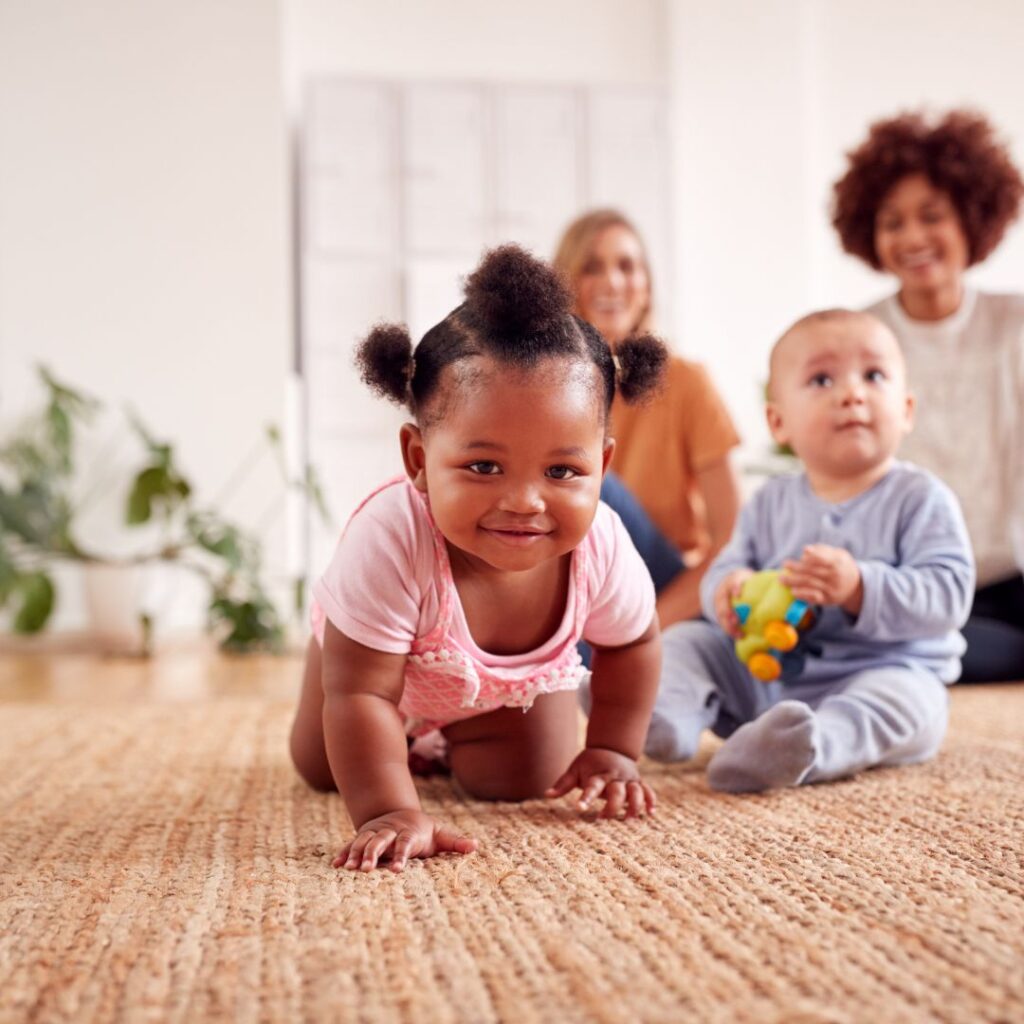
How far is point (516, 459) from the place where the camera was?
894 mm

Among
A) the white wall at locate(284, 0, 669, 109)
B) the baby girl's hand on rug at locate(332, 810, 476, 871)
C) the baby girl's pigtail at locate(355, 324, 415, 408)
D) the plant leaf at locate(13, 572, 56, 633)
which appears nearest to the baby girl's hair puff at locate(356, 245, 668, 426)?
the baby girl's pigtail at locate(355, 324, 415, 408)

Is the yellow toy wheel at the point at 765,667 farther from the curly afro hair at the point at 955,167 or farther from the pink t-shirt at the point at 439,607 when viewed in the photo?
the curly afro hair at the point at 955,167

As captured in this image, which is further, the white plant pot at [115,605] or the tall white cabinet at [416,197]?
the tall white cabinet at [416,197]

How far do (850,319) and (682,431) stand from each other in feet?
2.82

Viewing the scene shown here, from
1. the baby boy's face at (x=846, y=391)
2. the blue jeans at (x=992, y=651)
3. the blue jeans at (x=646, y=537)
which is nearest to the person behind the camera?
the baby boy's face at (x=846, y=391)

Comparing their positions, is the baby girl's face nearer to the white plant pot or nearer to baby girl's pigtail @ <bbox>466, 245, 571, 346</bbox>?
baby girl's pigtail @ <bbox>466, 245, 571, 346</bbox>

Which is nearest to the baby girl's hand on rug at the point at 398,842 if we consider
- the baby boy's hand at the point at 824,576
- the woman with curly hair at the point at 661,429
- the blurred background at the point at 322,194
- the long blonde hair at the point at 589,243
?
the baby boy's hand at the point at 824,576

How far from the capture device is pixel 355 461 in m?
4.05

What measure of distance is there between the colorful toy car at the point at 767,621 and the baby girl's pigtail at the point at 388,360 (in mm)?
478

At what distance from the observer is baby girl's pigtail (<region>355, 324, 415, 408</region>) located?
0.95 meters

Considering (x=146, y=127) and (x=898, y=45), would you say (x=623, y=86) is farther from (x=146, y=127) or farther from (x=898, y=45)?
(x=146, y=127)

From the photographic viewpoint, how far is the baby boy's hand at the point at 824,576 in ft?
3.95

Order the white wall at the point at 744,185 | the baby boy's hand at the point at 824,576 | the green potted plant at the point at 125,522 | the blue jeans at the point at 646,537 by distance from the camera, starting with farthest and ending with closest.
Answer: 1. the white wall at the point at 744,185
2. the green potted plant at the point at 125,522
3. the blue jeans at the point at 646,537
4. the baby boy's hand at the point at 824,576

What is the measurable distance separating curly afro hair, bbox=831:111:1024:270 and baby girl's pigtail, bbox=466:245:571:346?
1.47 meters
